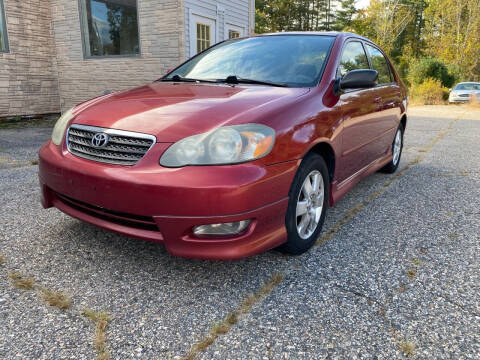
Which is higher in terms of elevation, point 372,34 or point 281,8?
point 281,8

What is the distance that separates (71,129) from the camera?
2.52 m

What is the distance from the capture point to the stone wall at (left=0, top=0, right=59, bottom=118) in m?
9.29

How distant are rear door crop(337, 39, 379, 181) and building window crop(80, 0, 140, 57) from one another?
7.18 metres

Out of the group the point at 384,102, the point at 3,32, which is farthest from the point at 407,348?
the point at 3,32

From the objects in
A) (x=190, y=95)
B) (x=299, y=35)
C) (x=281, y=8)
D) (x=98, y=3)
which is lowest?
(x=190, y=95)

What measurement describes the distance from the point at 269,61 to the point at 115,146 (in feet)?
5.08

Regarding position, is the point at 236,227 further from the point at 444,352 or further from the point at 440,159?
the point at 440,159

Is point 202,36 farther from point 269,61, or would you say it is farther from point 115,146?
point 115,146

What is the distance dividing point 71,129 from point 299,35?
6.88 feet

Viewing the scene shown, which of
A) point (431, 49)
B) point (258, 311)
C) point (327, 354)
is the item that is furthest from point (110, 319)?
point (431, 49)

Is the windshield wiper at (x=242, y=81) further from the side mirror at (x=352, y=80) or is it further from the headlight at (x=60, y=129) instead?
the headlight at (x=60, y=129)

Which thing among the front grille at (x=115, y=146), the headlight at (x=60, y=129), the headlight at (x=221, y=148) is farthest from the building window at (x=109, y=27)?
the headlight at (x=221, y=148)

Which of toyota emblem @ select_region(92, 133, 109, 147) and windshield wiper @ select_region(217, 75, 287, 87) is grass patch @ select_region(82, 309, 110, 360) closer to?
toyota emblem @ select_region(92, 133, 109, 147)

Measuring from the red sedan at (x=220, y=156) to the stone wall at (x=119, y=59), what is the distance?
6335mm
